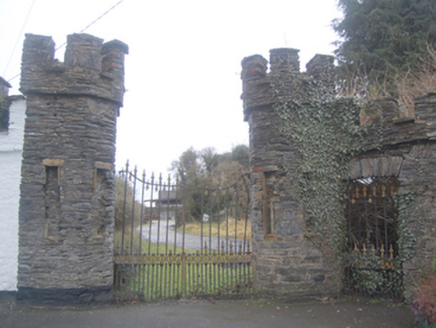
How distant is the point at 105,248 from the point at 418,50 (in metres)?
13.5

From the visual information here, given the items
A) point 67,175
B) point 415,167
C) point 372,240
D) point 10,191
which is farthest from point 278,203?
point 10,191

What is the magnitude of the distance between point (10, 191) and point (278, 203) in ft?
15.6

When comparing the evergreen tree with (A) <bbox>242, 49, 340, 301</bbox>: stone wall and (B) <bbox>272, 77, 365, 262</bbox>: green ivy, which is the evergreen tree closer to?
(B) <bbox>272, 77, 365, 262</bbox>: green ivy

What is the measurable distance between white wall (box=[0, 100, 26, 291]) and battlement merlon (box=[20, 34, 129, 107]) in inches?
30.4

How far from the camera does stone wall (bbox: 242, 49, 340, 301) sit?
6.07 m

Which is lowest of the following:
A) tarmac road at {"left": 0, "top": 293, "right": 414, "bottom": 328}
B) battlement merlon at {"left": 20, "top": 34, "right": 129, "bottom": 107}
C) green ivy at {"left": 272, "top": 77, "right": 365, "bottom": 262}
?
tarmac road at {"left": 0, "top": 293, "right": 414, "bottom": 328}

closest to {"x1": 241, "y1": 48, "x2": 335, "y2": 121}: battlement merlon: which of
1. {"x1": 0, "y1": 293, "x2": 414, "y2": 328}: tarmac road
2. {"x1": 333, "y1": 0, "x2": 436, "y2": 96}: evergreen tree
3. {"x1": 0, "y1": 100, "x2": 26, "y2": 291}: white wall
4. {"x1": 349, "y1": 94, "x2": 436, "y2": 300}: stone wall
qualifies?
{"x1": 349, "y1": 94, "x2": 436, "y2": 300}: stone wall

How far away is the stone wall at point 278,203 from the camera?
6.07m

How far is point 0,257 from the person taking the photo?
6.00 meters

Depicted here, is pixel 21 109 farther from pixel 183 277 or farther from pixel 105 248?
pixel 183 277

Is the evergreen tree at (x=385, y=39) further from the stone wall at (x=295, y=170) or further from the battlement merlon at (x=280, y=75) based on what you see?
the stone wall at (x=295, y=170)

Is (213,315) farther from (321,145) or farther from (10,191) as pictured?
(10,191)

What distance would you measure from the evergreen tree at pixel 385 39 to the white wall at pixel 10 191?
1083 centimetres

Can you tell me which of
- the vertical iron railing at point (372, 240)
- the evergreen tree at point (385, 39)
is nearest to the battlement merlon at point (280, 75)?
the vertical iron railing at point (372, 240)
